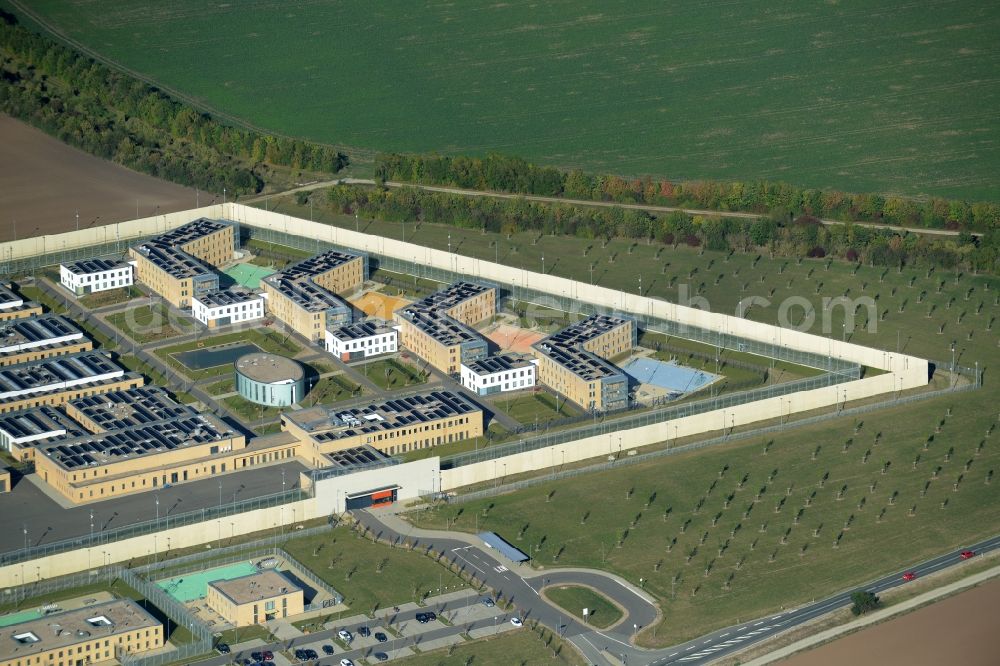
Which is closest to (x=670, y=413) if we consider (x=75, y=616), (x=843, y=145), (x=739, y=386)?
(x=739, y=386)

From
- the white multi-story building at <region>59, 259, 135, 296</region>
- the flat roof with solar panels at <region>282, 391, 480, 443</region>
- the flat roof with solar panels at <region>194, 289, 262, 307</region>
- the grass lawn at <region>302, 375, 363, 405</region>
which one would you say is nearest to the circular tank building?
the grass lawn at <region>302, 375, 363, 405</region>

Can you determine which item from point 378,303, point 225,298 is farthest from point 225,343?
point 378,303

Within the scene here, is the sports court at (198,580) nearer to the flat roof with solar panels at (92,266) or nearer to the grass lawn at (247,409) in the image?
the grass lawn at (247,409)

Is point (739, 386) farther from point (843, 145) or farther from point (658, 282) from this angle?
point (843, 145)

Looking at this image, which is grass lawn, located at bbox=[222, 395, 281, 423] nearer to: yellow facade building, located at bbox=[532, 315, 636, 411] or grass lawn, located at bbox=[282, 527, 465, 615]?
grass lawn, located at bbox=[282, 527, 465, 615]

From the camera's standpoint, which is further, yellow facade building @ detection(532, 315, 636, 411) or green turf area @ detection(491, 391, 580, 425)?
yellow facade building @ detection(532, 315, 636, 411)

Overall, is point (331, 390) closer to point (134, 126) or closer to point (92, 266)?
point (92, 266)

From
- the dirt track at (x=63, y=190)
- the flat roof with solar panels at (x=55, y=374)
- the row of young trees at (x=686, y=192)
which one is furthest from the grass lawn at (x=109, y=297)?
the row of young trees at (x=686, y=192)
